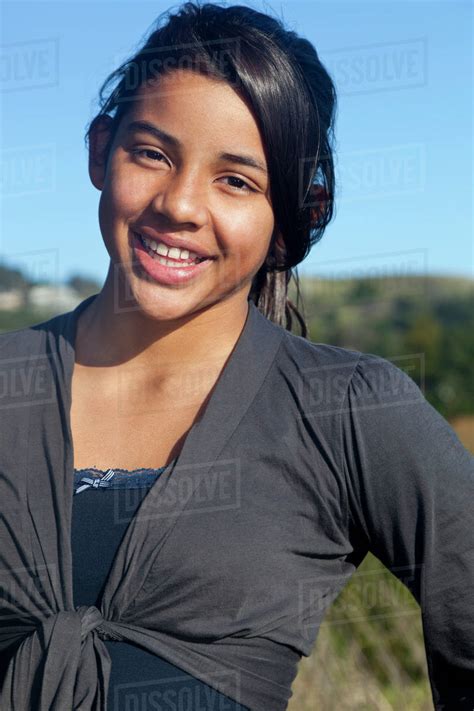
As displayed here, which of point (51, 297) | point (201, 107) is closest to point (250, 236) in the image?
point (201, 107)

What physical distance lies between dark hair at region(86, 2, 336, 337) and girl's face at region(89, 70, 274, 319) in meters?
0.03

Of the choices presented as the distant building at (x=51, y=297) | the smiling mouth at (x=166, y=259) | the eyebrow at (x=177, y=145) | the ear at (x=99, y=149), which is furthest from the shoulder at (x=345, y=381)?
the distant building at (x=51, y=297)

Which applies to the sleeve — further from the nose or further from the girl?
the nose

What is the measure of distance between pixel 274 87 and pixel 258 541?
800mm

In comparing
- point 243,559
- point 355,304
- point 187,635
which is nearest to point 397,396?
point 243,559

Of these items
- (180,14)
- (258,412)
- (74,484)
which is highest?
(180,14)

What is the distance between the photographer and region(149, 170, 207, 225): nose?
167 cm

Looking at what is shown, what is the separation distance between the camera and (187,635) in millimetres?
1610

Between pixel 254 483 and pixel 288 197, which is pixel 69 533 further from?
pixel 288 197

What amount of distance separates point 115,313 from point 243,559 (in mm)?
564

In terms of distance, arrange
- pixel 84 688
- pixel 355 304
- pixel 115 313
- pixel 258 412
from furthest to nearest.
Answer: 1. pixel 355 304
2. pixel 115 313
3. pixel 258 412
4. pixel 84 688

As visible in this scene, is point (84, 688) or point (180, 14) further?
point (180, 14)

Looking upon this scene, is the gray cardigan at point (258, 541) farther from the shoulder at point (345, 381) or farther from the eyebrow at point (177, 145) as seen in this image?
the eyebrow at point (177, 145)

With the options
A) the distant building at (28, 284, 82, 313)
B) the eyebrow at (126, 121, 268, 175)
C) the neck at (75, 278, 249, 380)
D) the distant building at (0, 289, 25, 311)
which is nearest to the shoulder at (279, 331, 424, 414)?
the neck at (75, 278, 249, 380)
